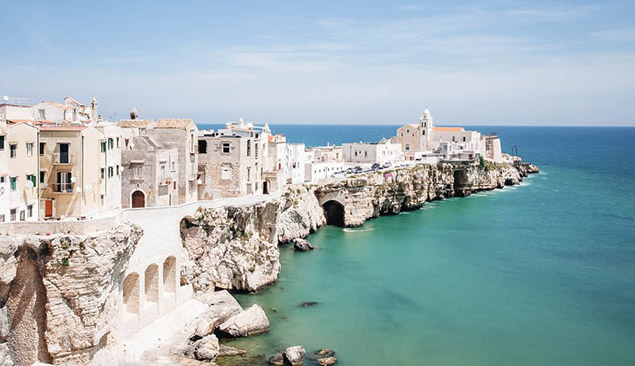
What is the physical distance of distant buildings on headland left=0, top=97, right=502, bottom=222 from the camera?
3045 centimetres

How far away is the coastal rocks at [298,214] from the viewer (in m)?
58.6

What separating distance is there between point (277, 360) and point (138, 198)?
15081mm

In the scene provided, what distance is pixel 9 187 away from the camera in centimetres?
2898

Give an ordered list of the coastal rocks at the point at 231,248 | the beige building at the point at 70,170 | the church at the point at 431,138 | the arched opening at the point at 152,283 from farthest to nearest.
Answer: the church at the point at 431,138, the coastal rocks at the point at 231,248, the arched opening at the point at 152,283, the beige building at the point at 70,170

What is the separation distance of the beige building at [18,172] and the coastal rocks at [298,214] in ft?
86.9

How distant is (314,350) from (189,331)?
23.6ft

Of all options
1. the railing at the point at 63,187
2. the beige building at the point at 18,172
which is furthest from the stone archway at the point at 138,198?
the beige building at the point at 18,172

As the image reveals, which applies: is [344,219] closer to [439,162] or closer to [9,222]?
Result: [439,162]

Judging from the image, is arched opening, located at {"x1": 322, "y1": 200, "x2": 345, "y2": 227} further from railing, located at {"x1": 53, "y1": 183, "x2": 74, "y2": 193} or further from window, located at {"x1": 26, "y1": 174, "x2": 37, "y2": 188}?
window, located at {"x1": 26, "y1": 174, "x2": 37, "y2": 188}

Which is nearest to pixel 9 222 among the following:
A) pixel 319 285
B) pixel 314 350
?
pixel 314 350

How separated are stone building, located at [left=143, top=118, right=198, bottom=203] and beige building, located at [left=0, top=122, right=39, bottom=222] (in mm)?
11697

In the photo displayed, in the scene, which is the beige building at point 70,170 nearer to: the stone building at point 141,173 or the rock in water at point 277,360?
the stone building at point 141,173

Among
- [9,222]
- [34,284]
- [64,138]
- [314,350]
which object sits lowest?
[314,350]

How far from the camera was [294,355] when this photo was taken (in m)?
30.8
